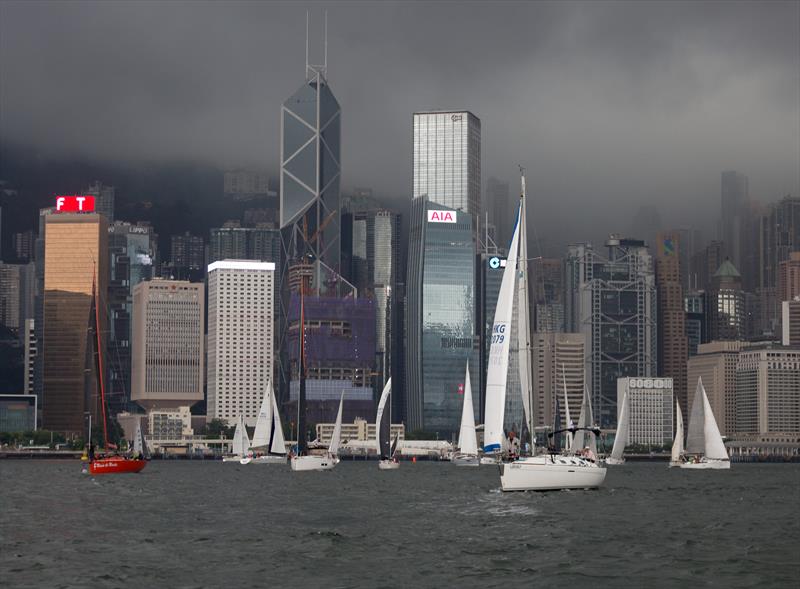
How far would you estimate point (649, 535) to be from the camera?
79.3m

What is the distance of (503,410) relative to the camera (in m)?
101

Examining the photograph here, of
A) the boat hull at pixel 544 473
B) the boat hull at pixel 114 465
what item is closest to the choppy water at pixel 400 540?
the boat hull at pixel 544 473

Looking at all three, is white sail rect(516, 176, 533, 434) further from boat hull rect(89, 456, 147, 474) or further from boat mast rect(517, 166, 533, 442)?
boat hull rect(89, 456, 147, 474)

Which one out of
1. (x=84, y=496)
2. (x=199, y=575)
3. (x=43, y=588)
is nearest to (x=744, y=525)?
(x=199, y=575)

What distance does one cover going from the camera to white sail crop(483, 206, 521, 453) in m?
100

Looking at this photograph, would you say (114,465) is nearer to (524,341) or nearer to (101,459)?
(101,459)

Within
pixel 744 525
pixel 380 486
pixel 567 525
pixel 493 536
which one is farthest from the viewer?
pixel 380 486

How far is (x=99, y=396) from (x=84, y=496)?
6089 cm

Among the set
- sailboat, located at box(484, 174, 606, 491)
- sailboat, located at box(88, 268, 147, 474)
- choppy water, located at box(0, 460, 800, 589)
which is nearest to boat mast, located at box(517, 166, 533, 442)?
sailboat, located at box(484, 174, 606, 491)

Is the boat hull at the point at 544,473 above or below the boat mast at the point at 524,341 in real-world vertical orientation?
below

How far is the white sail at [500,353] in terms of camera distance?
100 m

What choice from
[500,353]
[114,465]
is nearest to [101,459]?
[114,465]

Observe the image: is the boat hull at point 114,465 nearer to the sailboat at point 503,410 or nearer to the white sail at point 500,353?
the sailboat at point 503,410

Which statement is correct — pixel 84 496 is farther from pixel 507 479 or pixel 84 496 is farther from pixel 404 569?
pixel 404 569
